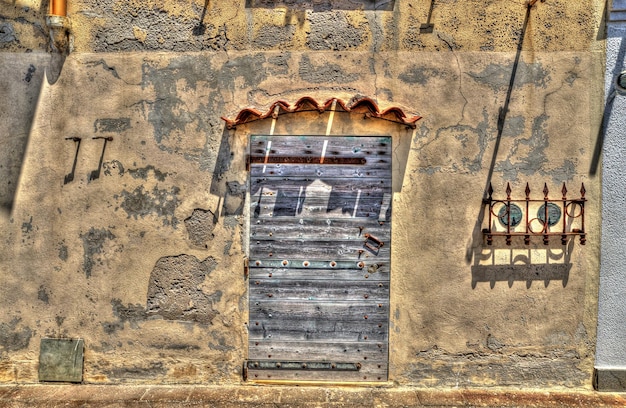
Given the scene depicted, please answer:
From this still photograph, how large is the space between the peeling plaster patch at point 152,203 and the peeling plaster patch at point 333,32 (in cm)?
219

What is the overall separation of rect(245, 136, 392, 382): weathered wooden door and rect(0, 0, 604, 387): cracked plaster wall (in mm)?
159

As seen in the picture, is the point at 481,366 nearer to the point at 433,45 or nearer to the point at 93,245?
the point at 433,45

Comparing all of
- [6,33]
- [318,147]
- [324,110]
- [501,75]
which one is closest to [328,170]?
[318,147]

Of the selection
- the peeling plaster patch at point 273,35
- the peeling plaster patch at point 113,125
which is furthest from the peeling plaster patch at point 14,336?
the peeling plaster patch at point 273,35

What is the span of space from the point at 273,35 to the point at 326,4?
647mm

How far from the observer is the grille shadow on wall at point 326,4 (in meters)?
3.96

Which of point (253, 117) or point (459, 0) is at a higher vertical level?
point (459, 0)

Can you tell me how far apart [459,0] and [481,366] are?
12.7ft

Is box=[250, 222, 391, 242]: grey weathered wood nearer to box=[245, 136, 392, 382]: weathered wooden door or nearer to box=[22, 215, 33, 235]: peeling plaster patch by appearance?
box=[245, 136, 392, 382]: weathered wooden door

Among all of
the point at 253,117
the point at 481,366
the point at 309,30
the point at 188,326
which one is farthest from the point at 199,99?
the point at 481,366

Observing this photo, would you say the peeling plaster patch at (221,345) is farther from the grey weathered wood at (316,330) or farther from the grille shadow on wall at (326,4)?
the grille shadow on wall at (326,4)

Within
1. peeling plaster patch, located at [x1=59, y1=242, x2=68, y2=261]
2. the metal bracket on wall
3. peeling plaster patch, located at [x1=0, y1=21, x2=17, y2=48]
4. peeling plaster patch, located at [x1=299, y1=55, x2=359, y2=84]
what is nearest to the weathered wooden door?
peeling plaster patch, located at [x1=299, y1=55, x2=359, y2=84]

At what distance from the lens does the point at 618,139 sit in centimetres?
392

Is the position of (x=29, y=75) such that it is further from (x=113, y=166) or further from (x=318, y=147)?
(x=318, y=147)
